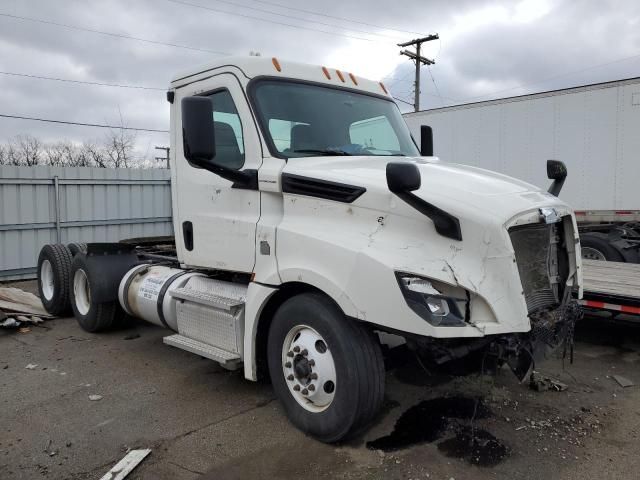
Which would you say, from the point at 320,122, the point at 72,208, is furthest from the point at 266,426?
the point at 72,208

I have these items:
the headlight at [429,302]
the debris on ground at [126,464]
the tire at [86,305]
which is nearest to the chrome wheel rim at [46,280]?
the tire at [86,305]

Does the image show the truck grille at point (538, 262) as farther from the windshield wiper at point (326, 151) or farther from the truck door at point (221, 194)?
the truck door at point (221, 194)

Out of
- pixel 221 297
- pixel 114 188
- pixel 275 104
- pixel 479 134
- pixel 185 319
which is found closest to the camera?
pixel 275 104

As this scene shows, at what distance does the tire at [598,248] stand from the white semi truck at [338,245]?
4819 mm

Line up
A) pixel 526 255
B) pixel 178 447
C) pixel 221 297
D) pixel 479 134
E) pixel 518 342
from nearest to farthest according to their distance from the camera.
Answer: pixel 518 342
pixel 526 255
pixel 178 447
pixel 221 297
pixel 479 134

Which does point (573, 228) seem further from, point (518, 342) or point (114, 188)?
point (114, 188)

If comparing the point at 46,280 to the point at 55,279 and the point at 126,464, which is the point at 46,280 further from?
the point at 126,464

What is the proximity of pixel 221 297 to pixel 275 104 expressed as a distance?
5.44 feet

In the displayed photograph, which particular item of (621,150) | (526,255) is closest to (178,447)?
(526,255)

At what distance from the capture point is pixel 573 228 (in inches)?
152

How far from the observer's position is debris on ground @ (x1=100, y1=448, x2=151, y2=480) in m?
3.29

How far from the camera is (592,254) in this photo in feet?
27.8

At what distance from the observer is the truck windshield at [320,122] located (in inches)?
159

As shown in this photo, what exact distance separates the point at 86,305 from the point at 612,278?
6630mm
